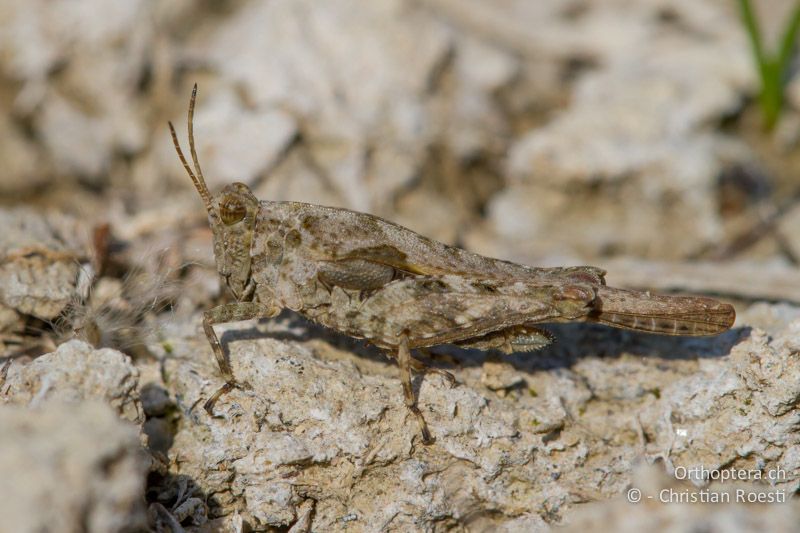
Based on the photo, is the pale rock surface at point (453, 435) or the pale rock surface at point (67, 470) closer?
the pale rock surface at point (67, 470)

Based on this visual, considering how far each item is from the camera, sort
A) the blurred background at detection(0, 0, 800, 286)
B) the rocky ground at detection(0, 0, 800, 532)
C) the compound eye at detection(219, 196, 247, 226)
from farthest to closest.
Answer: the blurred background at detection(0, 0, 800, 286), the compound eye at detection(219, 196, 247, 226), the rocky ground at detection(0, 0, 800, 532)

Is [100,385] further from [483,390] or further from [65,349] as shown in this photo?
[483,390]

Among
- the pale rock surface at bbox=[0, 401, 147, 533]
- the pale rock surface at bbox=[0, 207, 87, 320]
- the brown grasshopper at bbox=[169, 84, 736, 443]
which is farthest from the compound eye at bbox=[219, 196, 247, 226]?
the pale rock surface at bbox=[0, 401, 147, 533]

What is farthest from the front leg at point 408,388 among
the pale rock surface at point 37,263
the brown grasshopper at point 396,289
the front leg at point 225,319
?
the pale rock surface at point 37,263

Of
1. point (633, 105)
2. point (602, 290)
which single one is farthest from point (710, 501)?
point (633, 105)

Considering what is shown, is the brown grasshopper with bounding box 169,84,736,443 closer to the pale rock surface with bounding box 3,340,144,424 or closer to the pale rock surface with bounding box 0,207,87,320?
the pale rock surface with bounding box 3,340,144,424

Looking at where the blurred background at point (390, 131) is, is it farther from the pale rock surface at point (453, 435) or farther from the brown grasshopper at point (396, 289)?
the pale rock surface at point (453, 435)

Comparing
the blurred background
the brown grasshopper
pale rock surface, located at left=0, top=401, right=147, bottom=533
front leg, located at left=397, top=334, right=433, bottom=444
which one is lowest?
pale rock surface, located at left=0, top=401, right=147, bottom=533

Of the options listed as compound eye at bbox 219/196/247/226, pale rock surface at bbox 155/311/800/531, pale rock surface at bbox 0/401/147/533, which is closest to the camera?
pale rock surface at bbox 0/401/147/533
